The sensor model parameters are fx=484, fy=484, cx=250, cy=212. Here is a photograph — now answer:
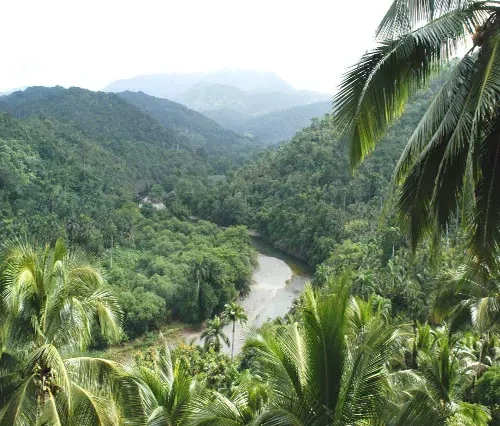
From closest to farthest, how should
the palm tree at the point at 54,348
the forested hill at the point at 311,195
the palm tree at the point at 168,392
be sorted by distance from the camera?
the palm tree at the point at 168,392, the palm tree at the point at 54,348, the forested hill at the point at 311,195

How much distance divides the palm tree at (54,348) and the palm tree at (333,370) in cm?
226

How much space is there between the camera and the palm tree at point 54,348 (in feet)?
17.7

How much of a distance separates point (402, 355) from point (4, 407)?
983 centimetres

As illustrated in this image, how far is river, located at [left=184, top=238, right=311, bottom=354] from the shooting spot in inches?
1496

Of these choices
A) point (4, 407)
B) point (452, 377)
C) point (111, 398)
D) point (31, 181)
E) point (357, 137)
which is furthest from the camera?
point (31, 181)

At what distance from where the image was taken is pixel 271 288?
45.0m

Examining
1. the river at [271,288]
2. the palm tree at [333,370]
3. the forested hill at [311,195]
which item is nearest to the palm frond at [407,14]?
the palm tree at [333,370]

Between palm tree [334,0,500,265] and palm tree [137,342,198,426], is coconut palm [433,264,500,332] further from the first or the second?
palm tree [137,342,198,426]

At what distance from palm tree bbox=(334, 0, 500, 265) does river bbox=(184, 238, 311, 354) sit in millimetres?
30282

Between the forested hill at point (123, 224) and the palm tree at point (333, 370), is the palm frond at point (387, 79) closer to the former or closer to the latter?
the palm tree at point (333, 370)

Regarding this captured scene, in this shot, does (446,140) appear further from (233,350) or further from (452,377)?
(233,350)

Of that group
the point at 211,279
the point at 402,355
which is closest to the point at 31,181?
the point at 211,279

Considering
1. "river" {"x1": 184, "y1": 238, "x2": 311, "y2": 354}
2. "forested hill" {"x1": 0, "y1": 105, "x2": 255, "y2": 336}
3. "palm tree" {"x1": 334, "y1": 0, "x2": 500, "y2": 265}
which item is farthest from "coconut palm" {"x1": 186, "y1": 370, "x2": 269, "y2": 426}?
"river" {"x1": 184, "y1": 238, "x2": 311, "y2": 354}

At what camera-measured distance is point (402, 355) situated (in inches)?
492
